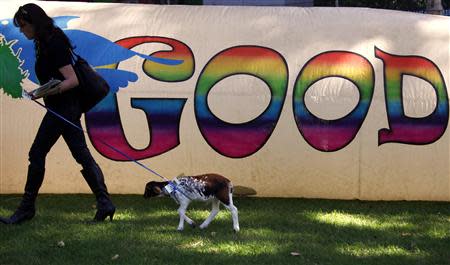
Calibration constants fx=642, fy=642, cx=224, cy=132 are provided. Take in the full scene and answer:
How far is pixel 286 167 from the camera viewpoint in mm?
5867

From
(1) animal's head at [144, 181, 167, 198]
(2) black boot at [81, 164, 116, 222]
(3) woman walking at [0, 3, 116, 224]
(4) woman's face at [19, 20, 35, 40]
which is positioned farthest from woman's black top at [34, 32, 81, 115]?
(1) animal's head at [144, 181, 167, 198]

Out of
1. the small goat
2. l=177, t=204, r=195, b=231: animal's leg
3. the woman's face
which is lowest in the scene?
l=177, t=204, r=195, b=231: animal's leg

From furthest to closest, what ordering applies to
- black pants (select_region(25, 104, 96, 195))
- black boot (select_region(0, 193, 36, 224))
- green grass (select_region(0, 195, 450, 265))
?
black boot (select_region(0, 193, 36, 224))
black pants (select_region(25, 104, 96, 195))
green grass (select_region(0, 195, 450, 265))

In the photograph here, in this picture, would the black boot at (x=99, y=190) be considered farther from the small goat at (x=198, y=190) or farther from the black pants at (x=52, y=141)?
the small goat at (x=198, y=190)

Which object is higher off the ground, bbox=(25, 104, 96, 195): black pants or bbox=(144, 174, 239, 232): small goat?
bbox=(25, 104, 96, 195): black pants

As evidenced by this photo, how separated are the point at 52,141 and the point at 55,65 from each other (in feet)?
1.97

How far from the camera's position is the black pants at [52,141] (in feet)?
15.9

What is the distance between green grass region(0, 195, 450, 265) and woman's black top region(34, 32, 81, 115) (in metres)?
0.96

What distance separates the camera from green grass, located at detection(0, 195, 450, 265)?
14.0 ft

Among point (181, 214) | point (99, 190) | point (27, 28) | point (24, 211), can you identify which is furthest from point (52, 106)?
point (181, 214)

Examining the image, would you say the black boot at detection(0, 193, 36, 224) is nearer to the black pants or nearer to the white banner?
the black pants

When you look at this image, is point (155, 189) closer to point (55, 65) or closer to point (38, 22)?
point (55, 65)

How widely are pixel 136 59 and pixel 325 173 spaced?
6.72 feet

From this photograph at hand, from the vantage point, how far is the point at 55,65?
4707 millimetres
